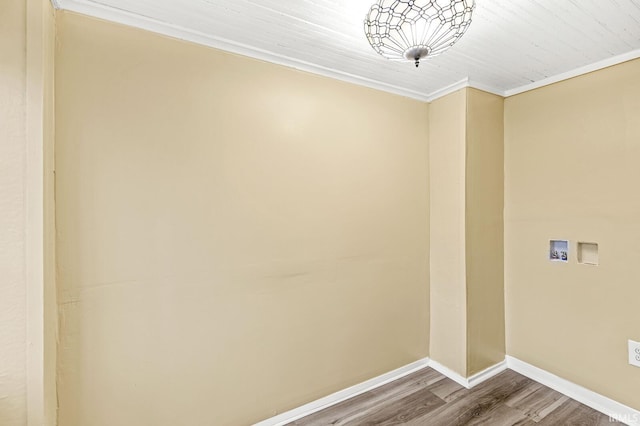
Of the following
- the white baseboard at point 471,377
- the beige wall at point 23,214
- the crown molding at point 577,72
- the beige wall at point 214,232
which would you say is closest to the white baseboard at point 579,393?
the white baseboard at point 471,377

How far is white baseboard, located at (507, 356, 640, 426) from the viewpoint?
5.94 ft

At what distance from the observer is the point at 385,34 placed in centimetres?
127

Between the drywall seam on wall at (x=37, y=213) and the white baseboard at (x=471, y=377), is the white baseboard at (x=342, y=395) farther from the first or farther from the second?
the drywall seam on wall at (x=37, y=213)

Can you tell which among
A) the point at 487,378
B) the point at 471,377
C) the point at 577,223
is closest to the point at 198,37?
the point at 577,223

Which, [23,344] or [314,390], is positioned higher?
[23,344]

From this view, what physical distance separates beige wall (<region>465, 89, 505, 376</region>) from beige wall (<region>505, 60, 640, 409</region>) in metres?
0.09

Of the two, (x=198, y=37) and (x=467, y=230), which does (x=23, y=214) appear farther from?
(x=467, y=230)

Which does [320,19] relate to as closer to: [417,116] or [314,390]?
[417,116]

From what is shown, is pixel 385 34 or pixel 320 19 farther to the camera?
pixel 320 19

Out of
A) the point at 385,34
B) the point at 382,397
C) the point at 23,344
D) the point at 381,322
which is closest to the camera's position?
the point at 23,344

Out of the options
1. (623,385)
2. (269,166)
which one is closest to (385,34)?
(269,166)

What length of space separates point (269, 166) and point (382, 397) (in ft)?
5.85

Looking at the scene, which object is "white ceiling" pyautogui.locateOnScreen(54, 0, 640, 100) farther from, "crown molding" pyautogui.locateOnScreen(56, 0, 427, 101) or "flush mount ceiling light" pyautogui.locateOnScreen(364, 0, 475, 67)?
"flush mount ceiling light" pyautogui.locateOnScreen(364, 0, 475, 67)

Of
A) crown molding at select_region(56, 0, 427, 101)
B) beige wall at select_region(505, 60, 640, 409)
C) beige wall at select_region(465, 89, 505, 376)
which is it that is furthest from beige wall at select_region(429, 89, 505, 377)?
crown molding at select_region(56, 0, 427, 101)
